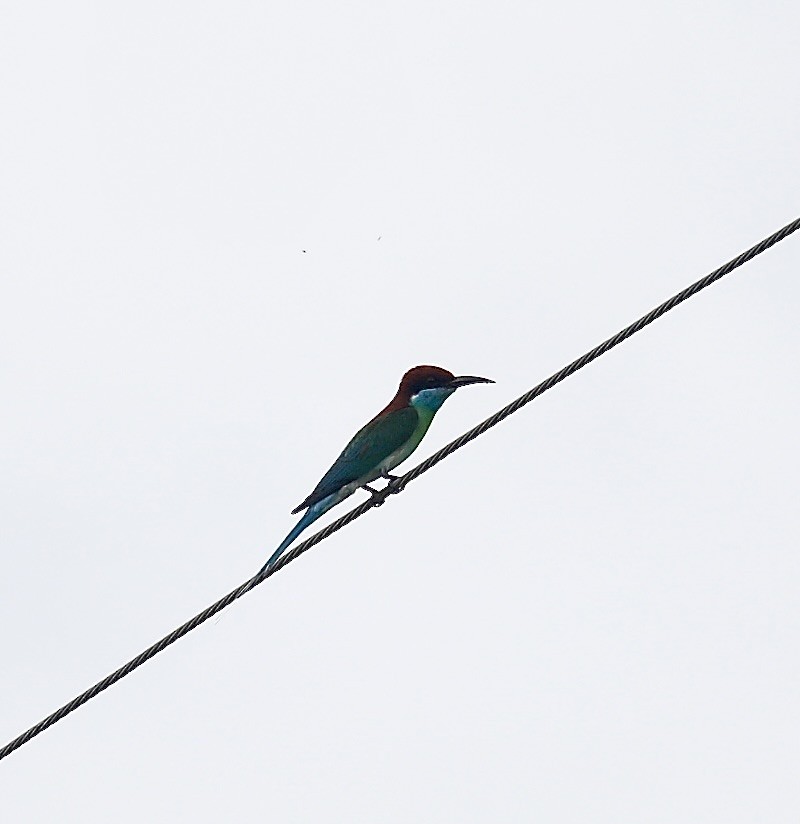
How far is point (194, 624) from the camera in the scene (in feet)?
18.5

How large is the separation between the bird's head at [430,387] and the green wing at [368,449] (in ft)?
0.24

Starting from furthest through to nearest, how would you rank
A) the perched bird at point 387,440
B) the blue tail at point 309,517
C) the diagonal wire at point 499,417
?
the perched bird at point 387,440 < the blue tail at point 309,517 < the diagonal wire at point 499,417

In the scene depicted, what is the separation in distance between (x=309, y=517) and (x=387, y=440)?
66cm

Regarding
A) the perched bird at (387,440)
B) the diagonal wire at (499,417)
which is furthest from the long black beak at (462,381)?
the diagonal wire at (499,417)

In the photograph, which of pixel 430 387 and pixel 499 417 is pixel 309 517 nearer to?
pixel 430 387

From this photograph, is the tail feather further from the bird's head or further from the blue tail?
the bird's head

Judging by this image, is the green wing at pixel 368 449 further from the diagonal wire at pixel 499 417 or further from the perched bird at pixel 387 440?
the diagonal wire at pixel 499 417

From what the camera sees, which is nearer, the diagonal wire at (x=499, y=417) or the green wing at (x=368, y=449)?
the diagonal wire at (x=499, y=417)

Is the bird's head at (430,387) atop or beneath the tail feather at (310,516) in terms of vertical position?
atop

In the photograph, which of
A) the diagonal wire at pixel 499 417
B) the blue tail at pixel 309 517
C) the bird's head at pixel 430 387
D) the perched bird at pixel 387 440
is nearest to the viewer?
the diagonal wire at pixel 499 417

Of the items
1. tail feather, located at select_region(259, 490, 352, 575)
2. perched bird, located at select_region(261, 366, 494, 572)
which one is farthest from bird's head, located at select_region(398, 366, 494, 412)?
tail feather, located at select_region(259, 490, 352, 575)

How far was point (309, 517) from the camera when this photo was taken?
8.01 meters

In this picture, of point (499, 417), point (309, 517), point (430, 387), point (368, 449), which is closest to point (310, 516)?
point (309, 517)

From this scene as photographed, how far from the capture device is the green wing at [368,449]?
27.0 feet
